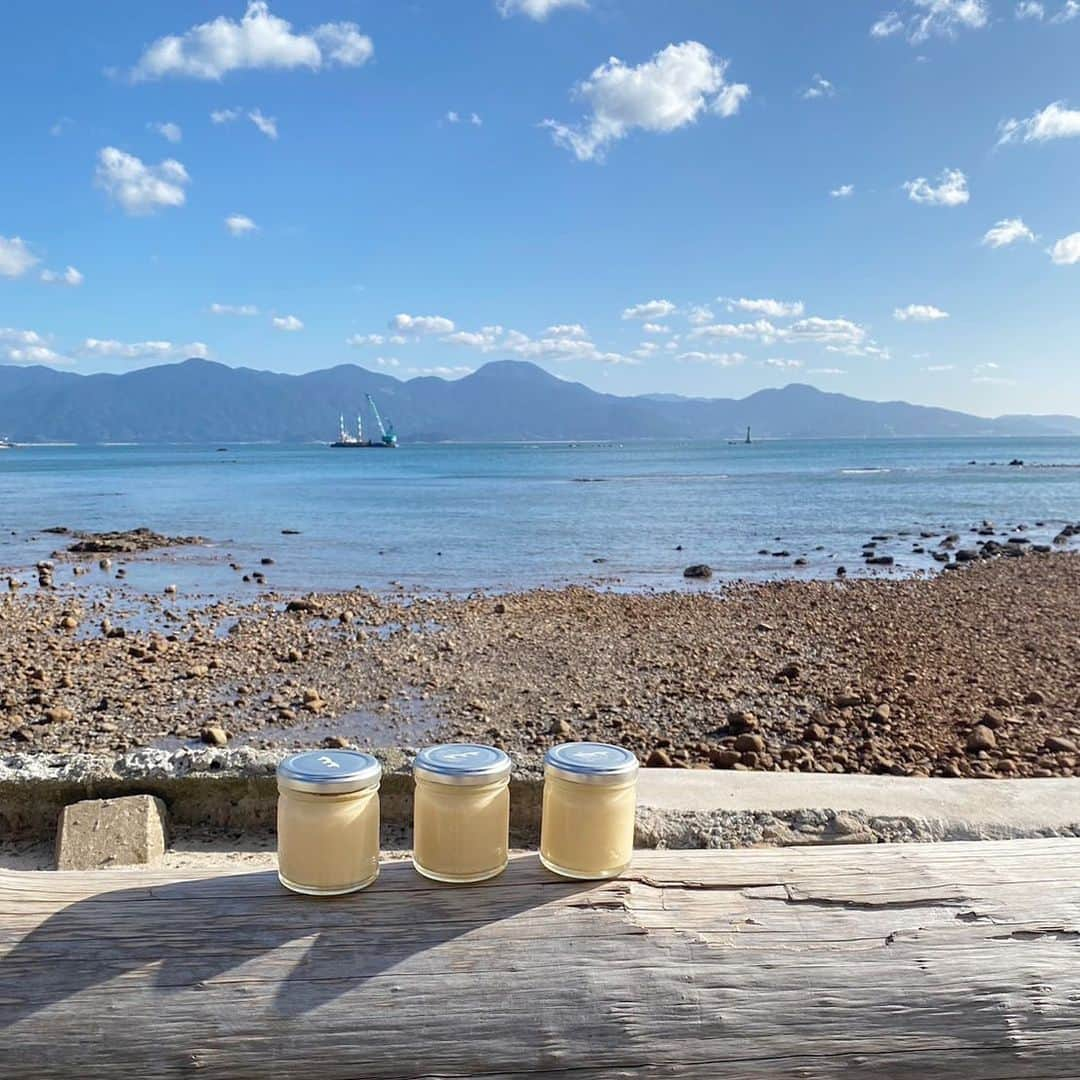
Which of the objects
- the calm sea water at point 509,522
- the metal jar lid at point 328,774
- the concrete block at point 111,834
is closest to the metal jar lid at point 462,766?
the metal jar lid at point 328,774

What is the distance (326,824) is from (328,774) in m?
0.11

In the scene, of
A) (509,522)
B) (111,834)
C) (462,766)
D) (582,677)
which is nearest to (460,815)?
(462,766)

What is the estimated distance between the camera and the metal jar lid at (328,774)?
1.95m

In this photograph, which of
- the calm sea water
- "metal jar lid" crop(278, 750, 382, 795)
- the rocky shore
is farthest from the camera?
the calm sea water

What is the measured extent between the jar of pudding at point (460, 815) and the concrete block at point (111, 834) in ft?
7.73

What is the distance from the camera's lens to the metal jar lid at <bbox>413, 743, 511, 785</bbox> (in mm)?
2006

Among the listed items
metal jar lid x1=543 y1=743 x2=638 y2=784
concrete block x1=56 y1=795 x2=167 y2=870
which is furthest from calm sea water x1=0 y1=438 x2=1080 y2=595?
metal jar lid x1=543 y1=743 x2=638 y2=784

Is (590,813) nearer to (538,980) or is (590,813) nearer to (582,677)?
(538,980)

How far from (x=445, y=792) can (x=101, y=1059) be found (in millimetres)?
794

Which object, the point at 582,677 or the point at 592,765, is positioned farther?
the point at 582,677

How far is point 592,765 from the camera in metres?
2.05

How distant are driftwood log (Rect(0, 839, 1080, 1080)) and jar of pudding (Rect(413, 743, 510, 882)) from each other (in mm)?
57

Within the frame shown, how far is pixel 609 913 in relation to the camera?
1996mm

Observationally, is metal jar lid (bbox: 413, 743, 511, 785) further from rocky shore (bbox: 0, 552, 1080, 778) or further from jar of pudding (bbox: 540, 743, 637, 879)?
rocky shore (bbox: 0, 552, 1080, 778)
